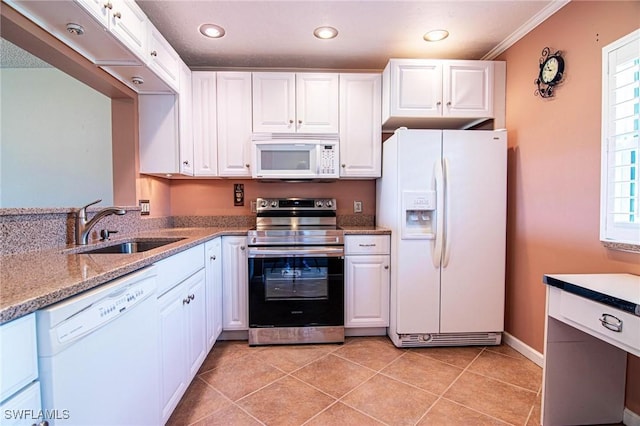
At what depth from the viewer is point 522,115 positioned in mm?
2180

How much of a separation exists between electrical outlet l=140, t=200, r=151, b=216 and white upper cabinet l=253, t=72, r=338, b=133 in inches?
42.6

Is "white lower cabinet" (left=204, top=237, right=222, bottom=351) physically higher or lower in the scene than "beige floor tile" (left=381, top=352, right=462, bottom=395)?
higher

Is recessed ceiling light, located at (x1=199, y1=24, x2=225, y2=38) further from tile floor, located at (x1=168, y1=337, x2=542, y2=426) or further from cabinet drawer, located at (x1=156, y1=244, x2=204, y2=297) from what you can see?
tile floor, located at (x1=168, y1=337, x2=542, y2=426)

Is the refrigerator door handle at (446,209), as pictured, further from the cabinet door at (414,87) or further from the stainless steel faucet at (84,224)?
the stainless steel faucet at (84,224)

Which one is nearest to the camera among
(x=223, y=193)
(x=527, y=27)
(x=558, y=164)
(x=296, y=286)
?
(x=558, y=164)

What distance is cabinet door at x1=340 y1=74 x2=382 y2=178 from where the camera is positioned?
2568mm

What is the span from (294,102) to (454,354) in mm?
2410

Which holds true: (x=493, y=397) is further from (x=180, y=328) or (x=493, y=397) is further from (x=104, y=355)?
(x=104, y=355)

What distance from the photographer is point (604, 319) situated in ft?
3.76

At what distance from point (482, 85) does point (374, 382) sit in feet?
7.88

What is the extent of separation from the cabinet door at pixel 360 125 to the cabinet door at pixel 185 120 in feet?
4.28

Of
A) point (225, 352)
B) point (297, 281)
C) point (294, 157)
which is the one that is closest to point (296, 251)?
point (297, 281)

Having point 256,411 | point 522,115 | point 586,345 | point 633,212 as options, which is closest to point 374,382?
point 256,411

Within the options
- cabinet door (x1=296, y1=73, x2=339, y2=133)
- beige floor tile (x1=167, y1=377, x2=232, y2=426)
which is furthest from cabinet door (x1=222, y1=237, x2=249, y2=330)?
cabinet door (x1=296, y1=73, x2=339, y2=133)
